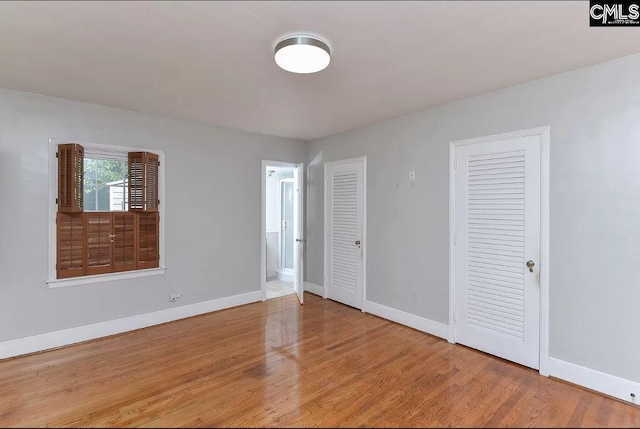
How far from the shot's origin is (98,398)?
234cm

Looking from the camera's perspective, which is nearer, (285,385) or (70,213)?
(285,385)

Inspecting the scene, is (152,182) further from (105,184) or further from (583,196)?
(583,196)

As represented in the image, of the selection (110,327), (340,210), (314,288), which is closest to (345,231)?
(340,210)

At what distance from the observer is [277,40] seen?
210 centimetres

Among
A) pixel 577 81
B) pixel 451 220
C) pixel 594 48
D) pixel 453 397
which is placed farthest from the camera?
pixel 451 220

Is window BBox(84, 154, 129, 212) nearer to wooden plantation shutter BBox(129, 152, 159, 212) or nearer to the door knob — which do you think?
wooden plantation shutter BBox(129, 152, 159, 212)

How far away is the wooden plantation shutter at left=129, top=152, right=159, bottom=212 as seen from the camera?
3.62 metres

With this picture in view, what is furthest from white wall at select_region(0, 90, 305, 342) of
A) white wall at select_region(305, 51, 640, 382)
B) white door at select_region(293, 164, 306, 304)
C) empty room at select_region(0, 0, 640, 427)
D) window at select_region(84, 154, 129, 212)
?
white wall at select_region(305, 51, 640, 382)

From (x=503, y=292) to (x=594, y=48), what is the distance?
2.07 m

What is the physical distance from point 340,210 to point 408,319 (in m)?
1.78

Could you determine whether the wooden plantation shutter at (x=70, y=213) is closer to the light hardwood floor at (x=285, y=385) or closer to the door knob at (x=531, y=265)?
the light hardwood floor at (x=285, y=385)

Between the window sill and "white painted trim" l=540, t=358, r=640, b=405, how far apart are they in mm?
4193

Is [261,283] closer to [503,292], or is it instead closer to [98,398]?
[98,398]

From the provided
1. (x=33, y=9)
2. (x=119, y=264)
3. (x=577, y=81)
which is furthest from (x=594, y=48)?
(x=119, y=264)
